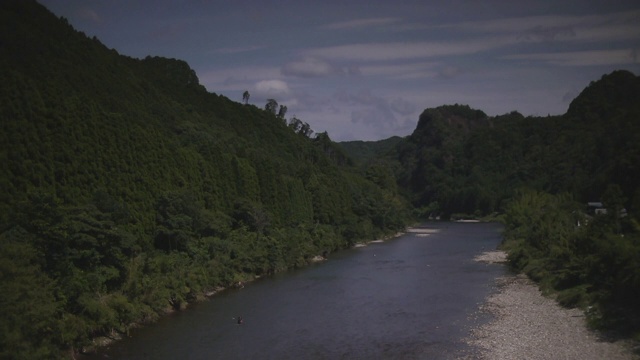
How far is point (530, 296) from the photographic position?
150 ft

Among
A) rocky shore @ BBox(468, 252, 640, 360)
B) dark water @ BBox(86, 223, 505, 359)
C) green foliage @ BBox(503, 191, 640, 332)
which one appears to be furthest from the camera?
green foliage @ BBox(503, 191, 640, 332)

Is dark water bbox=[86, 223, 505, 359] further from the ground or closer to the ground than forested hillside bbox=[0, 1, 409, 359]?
closer to the ground

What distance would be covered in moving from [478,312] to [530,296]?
6.29 m

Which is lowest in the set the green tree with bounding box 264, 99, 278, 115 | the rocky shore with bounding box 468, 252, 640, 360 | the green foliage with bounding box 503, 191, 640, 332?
the rocky shore with bounding box 468, 252, 640, 360

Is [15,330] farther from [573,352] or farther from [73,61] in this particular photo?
[73,61]

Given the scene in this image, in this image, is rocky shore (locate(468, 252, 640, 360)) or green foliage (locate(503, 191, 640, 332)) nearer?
rocky shore (locate(468, 252, 640, 360))

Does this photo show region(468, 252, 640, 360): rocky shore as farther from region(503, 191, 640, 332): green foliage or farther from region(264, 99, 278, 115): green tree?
region(264, 99, 278, 115): green tree

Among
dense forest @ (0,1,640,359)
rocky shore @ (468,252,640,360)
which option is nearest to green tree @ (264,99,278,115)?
dense forest @ (0,1,640,359)

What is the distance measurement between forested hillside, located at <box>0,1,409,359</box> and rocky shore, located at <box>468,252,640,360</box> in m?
20.2

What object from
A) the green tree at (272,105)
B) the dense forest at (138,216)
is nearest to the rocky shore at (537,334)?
the dense forest at (138,216)

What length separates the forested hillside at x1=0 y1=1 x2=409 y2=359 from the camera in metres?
31.1

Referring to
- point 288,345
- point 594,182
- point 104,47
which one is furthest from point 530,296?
point 104,47

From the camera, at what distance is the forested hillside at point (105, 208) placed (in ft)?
102

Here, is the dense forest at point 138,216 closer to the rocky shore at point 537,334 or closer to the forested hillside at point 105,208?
the forested hillside at point 105,208
